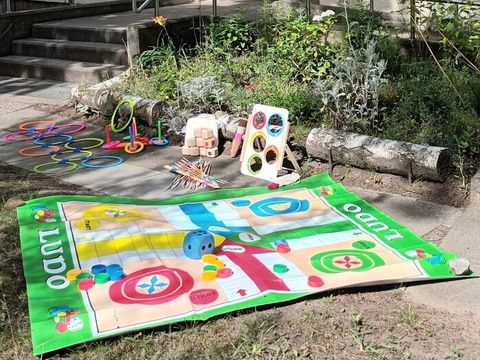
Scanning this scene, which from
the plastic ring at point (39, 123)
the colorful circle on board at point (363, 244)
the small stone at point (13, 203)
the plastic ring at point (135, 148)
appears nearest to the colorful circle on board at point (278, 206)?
the colorful circle on board at point (363, 244)

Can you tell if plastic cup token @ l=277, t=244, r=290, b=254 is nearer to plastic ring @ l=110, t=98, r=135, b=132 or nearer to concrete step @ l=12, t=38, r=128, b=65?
plastic ring @ l=110, t=98, r=135, b=132

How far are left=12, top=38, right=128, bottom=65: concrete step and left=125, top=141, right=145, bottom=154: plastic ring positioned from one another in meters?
2.93

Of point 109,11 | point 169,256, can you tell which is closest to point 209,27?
point 109,11

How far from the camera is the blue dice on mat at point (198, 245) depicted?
162 inches

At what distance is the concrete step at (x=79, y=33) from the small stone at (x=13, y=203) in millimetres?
5010

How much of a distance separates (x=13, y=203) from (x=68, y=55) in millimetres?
5542

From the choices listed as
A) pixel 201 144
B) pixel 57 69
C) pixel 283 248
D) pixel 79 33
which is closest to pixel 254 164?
pixel 201 144

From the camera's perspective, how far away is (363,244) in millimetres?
4316

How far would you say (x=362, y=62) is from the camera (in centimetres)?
650

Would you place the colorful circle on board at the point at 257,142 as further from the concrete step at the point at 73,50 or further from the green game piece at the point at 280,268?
the concrete step at the point at 73,50

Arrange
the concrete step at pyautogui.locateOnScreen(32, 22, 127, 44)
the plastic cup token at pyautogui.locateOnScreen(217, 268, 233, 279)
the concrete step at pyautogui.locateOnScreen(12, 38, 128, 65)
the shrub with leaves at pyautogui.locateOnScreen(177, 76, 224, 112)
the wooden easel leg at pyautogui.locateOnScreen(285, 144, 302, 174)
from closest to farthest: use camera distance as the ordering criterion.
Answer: the plastic cup token at pyautogui.locateOnScreen(217, 268, 233, 279) → the wooden easel leg at pyautogui.locateOnScreen(285, 144, 302, 174) → the shrub with leaves at pyautogui.locateOnScreen(177, 76, 224, 112) → the concrete step at pyautogui.locateOnScreen(12, 38, 128, 65) → the concrete step at pyautogui.locateOnScreen(32, 22, 127, 44)

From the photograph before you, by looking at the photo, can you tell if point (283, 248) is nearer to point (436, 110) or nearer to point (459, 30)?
point (436, 110)

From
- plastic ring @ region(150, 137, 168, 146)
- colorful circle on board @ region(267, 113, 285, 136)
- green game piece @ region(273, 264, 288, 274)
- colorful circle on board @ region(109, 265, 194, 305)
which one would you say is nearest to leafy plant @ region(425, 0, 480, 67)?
colorful circle on board @ region(267, 113, 285, 136)

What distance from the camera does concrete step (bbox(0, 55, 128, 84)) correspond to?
9.12 meters
